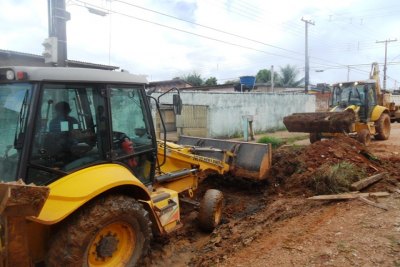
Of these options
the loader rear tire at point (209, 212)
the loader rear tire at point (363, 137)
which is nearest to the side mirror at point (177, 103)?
the loader rear tire at point (209, 212)

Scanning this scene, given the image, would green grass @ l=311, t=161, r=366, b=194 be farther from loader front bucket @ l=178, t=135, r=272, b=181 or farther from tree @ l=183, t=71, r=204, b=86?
tree @ l=183, t=71, r=204, b=86

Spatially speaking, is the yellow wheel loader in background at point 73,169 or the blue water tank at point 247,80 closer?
the yellow wheel loader in background at point 73,169

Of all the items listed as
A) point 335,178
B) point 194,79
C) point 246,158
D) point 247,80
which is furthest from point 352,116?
point 194,79

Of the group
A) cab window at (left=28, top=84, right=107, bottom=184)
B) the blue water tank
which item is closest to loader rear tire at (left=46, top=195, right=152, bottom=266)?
cab window at (left=28, top=84, right=107, bottom=184)

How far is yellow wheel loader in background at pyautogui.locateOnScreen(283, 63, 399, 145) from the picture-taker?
1218cm

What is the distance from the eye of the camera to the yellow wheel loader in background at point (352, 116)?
12180mm

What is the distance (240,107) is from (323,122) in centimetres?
720

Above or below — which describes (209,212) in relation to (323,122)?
below

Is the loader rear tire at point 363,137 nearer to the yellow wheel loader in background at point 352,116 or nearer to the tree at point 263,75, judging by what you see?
the yellow wheel loader in background at point 352,116

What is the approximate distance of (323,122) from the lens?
12266mm

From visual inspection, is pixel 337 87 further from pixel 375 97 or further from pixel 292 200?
pixel 292 200

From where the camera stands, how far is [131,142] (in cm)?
Result: 436

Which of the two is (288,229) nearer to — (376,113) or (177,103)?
(177,103)

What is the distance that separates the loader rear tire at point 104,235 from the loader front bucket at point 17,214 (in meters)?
0.30
